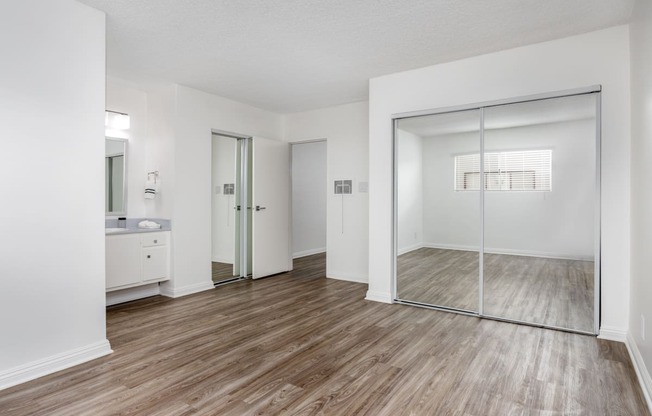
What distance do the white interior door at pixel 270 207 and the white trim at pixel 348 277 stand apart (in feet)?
2.82

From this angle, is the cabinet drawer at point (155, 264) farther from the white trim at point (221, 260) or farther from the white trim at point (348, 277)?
the white trim at point (348, 277)

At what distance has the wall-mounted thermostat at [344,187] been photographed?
5.24 meters

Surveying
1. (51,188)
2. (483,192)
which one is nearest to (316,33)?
(483,192)

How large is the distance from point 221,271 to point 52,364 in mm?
3319

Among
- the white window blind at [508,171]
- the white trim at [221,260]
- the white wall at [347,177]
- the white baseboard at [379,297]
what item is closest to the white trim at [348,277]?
the white wall at [347,177]

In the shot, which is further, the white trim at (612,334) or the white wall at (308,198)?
the white wall at (308,198)

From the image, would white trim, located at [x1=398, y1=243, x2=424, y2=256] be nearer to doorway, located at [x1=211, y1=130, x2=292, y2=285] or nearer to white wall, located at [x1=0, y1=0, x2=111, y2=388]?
doorway, located at [x1=211, y1=130, x2=292, y2=285]

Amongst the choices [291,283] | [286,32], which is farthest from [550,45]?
[291,283]

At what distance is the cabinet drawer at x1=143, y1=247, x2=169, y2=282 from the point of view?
4121 mm

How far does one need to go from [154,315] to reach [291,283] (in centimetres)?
188

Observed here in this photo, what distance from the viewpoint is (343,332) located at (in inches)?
124

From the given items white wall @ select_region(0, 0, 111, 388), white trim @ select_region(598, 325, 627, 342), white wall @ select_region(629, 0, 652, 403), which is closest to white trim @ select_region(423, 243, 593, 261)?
white wall @ select_region(629, 0, 652, 403)

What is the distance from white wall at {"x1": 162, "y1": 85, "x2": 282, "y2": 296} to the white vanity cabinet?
0.13 m

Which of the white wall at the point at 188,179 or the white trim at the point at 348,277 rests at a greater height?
the white wall at the point at 188,179
